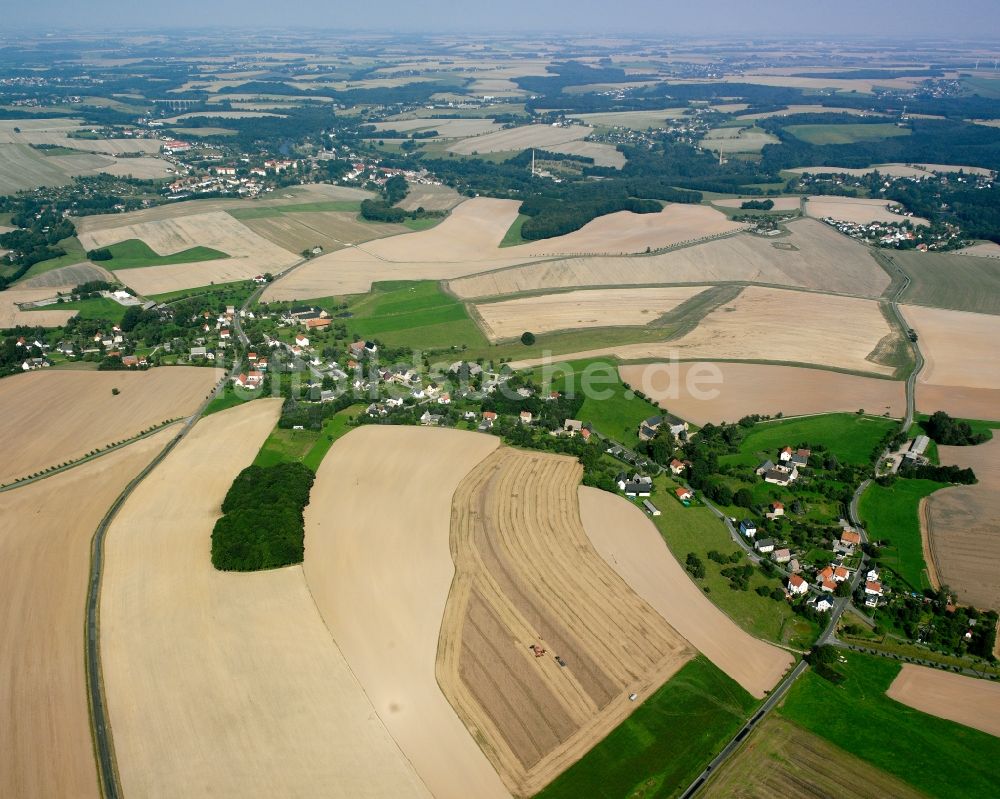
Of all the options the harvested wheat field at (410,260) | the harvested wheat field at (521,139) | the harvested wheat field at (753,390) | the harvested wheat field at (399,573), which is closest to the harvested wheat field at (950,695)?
the harvested wheat field at (399,573)

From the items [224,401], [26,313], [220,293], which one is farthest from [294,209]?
[224,401]

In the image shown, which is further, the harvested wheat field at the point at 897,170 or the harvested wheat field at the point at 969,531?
the harvested wheat field at the point at 897,170

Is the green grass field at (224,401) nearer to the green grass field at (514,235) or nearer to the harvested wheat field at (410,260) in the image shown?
the harvested wheat field at (410,260)

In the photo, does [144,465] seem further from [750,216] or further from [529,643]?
[750,216]

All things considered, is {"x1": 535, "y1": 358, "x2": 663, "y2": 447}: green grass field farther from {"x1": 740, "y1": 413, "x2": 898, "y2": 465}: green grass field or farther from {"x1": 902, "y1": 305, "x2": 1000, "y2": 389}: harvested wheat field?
{"x1": 902, "y1": 305, "x2": 1000, "y2": 389}: harvested wheat field

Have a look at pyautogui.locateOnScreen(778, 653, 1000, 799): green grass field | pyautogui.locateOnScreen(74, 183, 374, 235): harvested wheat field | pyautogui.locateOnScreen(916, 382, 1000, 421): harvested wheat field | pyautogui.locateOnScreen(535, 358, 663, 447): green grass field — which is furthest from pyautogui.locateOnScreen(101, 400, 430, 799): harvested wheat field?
pyautogui.locateOnScreen(74, 183, 374, 235): harvested wheat field

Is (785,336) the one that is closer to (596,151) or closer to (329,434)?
(329,434)
